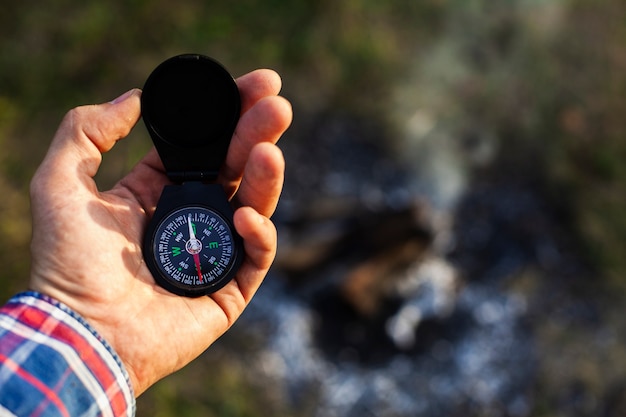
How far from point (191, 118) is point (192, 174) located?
24cm

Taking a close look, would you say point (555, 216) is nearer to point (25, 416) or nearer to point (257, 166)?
point (257, 166)

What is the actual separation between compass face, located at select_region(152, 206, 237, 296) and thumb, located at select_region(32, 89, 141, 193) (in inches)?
14.8

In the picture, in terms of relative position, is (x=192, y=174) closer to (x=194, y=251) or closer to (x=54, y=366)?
(x=194, y=251)

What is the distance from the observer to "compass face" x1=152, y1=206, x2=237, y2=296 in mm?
2422

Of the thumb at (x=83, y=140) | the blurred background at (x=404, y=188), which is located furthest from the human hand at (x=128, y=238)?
the blurred background at (x=404, y=188)

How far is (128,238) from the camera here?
7.80 feet

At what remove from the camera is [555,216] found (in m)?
5.15

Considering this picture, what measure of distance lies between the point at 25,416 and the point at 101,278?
525mm

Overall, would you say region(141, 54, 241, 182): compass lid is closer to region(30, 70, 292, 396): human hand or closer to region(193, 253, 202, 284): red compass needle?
region(30, 70, 292, 396): human hand

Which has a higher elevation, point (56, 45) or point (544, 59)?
point (544, 59)

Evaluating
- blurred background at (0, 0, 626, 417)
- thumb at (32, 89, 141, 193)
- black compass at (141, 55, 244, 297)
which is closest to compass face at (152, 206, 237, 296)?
black compass at (141, 55, 244, 297)

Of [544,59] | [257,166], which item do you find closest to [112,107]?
[257,166]

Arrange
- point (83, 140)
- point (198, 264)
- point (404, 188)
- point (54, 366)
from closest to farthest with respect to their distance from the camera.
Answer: point (54, 366) < point (83, 140) < point (198, 264) < point (404, 188)

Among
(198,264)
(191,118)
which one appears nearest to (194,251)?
(198,264)
